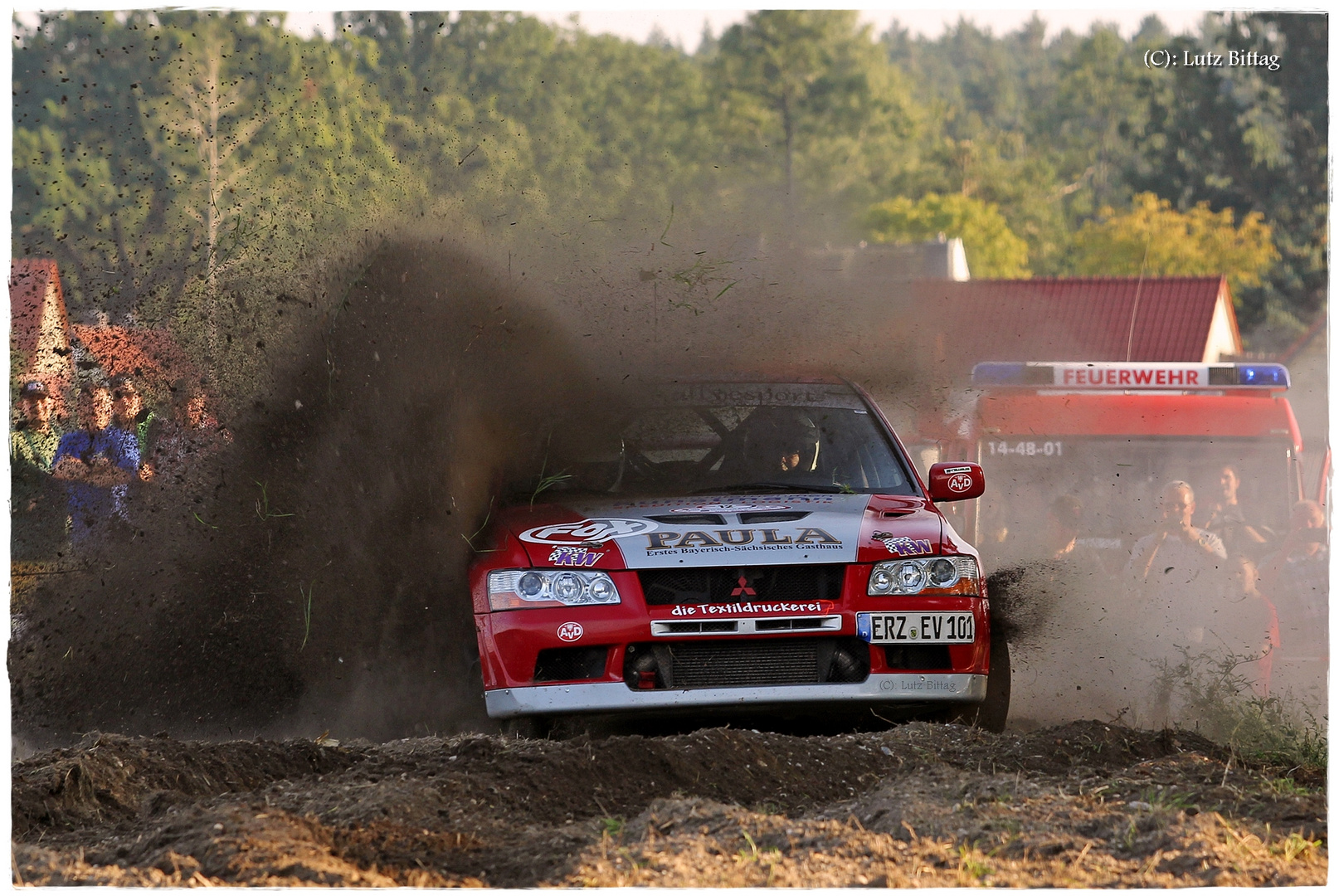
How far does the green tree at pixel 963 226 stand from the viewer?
49969mm

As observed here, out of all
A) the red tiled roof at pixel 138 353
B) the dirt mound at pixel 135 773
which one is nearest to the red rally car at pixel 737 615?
the dirt mound at pixel 135 773

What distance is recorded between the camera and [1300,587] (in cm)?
998

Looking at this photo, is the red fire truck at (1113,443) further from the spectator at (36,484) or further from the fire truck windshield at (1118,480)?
the spectator at (36,484)

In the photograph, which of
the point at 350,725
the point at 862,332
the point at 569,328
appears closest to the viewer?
the point at 350,725

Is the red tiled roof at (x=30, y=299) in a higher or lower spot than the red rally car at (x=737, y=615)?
higher

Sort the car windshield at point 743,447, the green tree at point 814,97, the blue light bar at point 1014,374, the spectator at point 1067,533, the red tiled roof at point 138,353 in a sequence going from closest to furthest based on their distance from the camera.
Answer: the car windshield at point 743,447
the red tiled roof at point 138,353
the spectator at point 1067,533
the blue light bar at point 1014,374
the green tree at point 814,97

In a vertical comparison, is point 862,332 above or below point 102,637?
above

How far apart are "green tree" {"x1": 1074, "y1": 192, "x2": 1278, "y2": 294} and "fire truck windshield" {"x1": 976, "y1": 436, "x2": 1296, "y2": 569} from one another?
36768mm

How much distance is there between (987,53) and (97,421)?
104m

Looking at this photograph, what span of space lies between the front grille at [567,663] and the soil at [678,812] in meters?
0.31

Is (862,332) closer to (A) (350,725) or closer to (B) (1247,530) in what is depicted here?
(B) (1247,530)

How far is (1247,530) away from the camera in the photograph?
10.6m

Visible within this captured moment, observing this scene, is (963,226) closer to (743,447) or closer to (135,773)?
(743,447)

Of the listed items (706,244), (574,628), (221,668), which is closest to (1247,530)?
(706,244)
